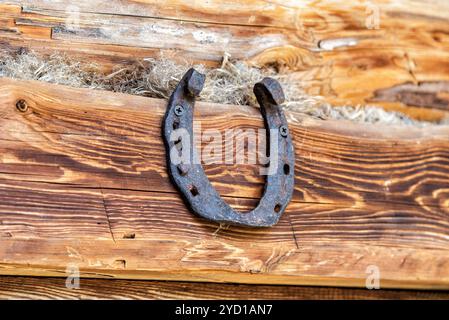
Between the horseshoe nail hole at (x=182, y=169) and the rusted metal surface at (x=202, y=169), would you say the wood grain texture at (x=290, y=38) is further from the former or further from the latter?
the horseshoe nail hole at (x=182, y=169)

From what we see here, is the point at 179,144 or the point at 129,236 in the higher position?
the point at 179,144

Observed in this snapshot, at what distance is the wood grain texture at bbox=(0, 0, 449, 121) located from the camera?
1.43 m

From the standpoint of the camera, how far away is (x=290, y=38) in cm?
161

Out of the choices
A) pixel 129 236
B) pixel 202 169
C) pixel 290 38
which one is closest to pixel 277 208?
pixel 202 169

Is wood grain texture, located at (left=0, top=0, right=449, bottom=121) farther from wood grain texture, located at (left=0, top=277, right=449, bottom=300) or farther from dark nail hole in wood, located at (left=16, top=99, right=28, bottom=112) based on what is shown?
wood grain texture, located at (left=0, top=277, right=449, bottom=300)

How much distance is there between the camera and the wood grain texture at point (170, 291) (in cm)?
131

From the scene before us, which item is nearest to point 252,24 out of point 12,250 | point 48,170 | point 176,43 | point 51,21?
point 176,43

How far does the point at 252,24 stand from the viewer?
1574 millimetres

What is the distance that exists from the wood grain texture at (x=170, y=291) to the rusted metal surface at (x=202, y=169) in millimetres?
183

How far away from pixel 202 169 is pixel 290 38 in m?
0.42

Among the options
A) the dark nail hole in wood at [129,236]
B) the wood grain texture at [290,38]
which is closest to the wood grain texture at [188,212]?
the dark nail hole in wood at [129,236]

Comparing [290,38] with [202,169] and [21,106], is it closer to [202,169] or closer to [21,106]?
[202,169]

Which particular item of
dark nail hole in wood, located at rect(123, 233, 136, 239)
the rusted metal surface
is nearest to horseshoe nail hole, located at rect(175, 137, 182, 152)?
the rusted metal surface
